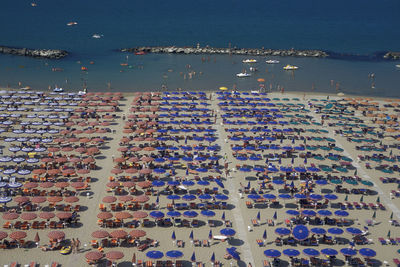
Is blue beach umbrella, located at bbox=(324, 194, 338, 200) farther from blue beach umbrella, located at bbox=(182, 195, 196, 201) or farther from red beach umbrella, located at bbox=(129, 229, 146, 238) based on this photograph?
red beach umbrella, located at bbox=(129, 229, 146, 238)

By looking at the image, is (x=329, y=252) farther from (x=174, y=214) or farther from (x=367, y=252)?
(x=174, y=214)

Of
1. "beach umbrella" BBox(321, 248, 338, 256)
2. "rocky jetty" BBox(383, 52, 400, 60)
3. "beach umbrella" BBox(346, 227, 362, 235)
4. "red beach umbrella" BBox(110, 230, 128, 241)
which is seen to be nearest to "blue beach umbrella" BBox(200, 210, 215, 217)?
"red beach umbrella" BBox(110, 230, 128, 241)

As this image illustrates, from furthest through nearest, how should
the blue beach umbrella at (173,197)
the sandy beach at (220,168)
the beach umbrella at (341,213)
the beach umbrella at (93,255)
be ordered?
1. the blue beach umbrella at (173,197)
2. the beach umbrella at (341,213)
3. the sandy beach at (220,168)
4. the beach umbrella at (93,255)

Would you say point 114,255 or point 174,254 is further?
point 174,254

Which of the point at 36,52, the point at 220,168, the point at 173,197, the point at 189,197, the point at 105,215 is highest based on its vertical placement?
the point at 36,52

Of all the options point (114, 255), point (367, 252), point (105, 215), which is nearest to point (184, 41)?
point (105, 215)

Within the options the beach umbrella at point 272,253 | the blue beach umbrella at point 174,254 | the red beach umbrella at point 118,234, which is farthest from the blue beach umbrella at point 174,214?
the beach umbrella at point 272,253

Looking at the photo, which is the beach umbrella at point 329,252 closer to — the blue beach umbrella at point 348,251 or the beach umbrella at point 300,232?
the blue beach umbrella at point 348,251
